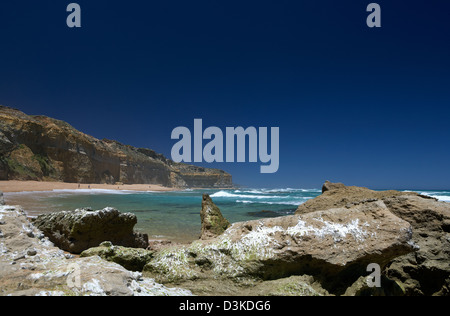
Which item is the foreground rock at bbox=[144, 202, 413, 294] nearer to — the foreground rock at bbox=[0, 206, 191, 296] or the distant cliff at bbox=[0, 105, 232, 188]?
the foreground rock at bbox=[0, 206, 191, 296]

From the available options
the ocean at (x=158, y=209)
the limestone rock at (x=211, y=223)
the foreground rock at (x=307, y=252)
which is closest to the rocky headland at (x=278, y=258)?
the foreground rock at (x=307, y=252)

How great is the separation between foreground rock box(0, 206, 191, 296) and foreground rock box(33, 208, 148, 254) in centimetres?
283

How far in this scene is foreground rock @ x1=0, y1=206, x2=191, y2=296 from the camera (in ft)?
7.00

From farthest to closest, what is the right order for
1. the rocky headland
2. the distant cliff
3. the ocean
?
the distant cliff
the ocean
the rocky headland

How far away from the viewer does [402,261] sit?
4160 mm

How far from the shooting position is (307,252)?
3203mm

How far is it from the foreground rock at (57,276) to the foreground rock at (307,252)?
67 cm

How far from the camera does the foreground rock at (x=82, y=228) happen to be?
5.98 m

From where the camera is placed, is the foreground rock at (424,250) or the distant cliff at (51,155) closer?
the foreground rock at (424,250)

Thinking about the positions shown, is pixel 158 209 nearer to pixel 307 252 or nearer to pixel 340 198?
pixel 340 198

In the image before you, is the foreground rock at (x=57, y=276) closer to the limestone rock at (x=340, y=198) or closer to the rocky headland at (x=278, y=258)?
the rocky headland at (x=278, y=258)

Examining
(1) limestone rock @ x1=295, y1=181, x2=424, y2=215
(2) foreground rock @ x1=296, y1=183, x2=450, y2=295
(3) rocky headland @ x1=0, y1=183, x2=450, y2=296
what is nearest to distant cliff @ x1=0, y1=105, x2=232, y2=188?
(3) rocky headland @ x1=0, y1=183, x2=450, y2=296

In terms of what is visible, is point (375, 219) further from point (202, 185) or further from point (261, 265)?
point (202, 185)
